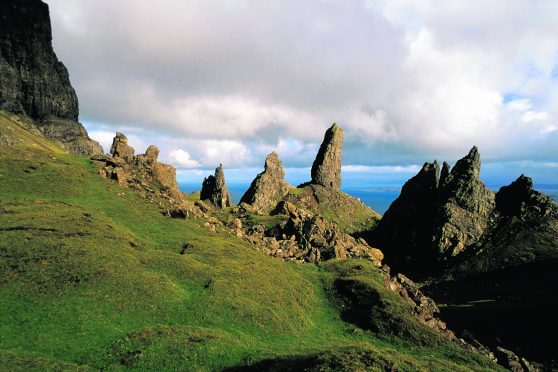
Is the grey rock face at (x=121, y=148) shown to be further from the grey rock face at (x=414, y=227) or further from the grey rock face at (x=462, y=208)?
the grey rock face at (x=462, y=208)

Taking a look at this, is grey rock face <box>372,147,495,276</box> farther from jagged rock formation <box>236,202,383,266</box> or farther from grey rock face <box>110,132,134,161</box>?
grey rock face <box>110,132,134,161</box>

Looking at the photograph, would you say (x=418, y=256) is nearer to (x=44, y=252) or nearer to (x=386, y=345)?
(x=386, y=345)

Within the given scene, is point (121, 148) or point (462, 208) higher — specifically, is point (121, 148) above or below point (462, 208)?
above

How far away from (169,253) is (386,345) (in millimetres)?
41947

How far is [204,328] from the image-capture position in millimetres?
50250

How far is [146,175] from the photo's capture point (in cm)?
12019

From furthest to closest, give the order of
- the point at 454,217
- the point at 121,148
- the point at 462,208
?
the point at 462,208 < the point at 454,217 < the point at 121,148

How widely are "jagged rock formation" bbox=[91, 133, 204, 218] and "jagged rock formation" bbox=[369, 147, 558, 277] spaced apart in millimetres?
104713

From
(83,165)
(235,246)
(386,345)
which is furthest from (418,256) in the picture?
(83,165)

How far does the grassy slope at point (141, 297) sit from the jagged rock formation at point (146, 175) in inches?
506

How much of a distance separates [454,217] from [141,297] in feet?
488

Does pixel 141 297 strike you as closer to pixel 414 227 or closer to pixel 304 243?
pixel 304 243

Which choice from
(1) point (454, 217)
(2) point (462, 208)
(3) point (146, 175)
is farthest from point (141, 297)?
(2) point (462, 208)

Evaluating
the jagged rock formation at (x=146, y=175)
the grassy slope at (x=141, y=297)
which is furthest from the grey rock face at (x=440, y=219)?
the jagged rock formation at (x=146, y=175)
